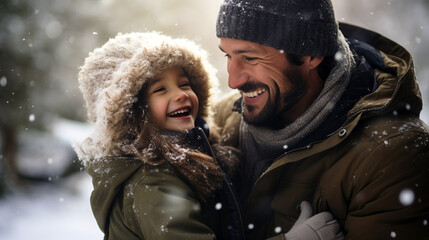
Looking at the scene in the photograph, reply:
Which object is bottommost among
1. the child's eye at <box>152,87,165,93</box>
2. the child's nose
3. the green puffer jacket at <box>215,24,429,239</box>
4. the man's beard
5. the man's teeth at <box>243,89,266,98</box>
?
the green puffer jacket at <box>215,24,429,239</box>

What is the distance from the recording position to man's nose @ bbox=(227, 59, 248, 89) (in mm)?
2211

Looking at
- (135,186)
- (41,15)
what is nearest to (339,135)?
(135,186)

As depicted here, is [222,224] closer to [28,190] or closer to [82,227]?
[82,227]

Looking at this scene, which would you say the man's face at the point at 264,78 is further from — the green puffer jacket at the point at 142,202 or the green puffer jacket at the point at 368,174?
the green puffer jacket at the point at 142,202

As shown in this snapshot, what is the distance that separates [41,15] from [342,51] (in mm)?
4313

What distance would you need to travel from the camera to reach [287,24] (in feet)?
6.72

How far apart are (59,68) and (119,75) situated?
3847 mm

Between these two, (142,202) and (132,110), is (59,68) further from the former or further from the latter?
(142,202)

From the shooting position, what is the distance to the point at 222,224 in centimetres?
208

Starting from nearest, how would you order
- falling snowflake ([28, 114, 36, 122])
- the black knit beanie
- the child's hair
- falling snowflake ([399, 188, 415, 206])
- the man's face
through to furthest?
falling snowflake ([399, 188, 415, 206]), the child's hair, the black knit beanie, the man's face, falling snowflake ([28, 114, 36, 122])

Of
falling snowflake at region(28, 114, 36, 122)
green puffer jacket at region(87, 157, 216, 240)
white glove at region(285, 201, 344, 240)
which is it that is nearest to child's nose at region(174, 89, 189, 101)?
green puffer jacket at region(87, 157, 216, 240)

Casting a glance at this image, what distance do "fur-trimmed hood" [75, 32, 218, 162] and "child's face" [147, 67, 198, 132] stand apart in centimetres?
6

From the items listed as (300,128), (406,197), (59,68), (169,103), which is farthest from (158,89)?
(59,68)

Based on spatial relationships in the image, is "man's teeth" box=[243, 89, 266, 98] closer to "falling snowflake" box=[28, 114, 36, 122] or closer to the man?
the man
